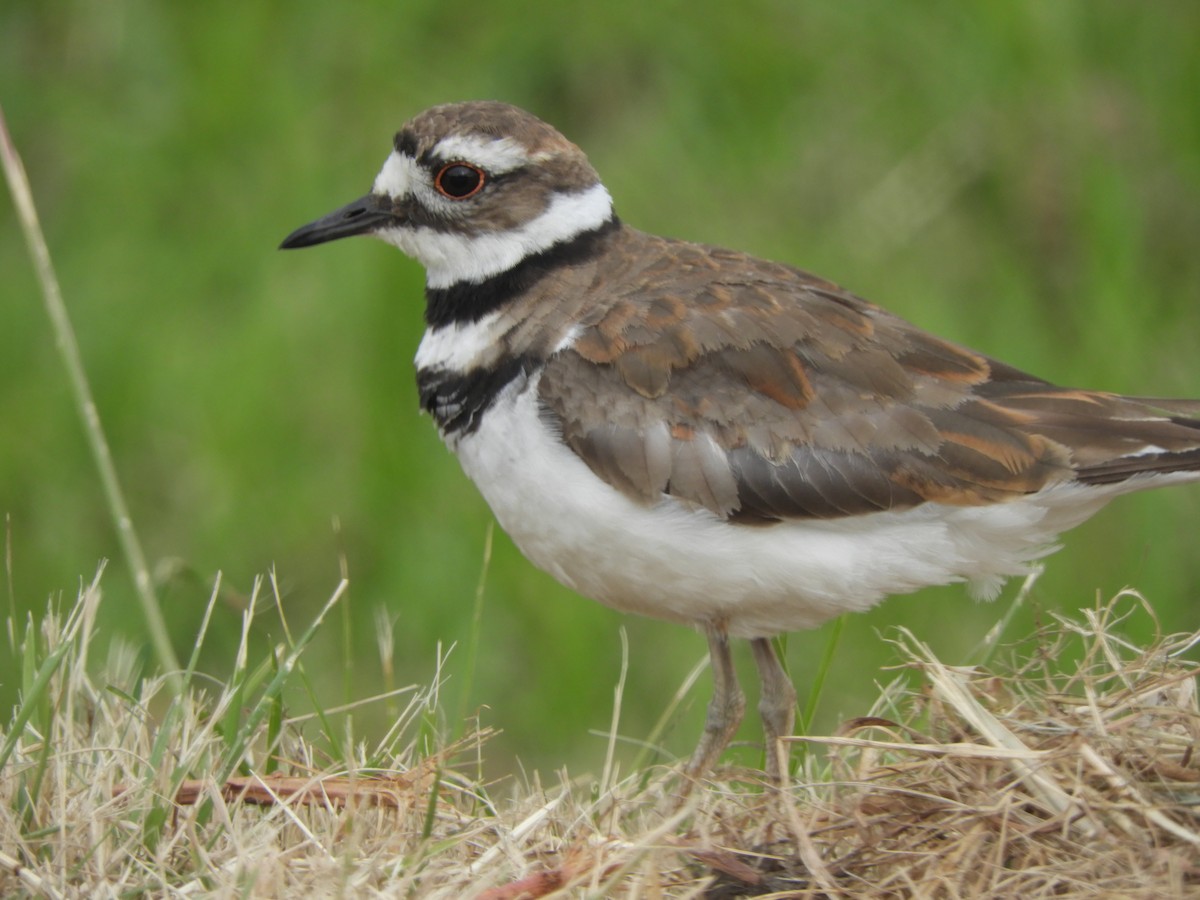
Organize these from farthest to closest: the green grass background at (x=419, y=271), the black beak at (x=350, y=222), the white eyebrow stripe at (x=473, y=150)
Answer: the green grass background at (x=419, y=271)
the black beak at (x=350, y=222)
the white eyebrow stripe at (x=473, y=150)

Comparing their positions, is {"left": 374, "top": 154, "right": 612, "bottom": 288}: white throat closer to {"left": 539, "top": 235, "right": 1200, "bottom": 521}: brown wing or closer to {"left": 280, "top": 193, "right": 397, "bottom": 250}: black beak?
{"left": 280, "top": 193, "right": 397, "bottom": 250}: black beak

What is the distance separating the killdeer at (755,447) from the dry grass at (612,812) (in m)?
0.54

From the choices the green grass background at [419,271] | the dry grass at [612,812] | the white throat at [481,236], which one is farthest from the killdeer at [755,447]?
the green grass background at [419,271]

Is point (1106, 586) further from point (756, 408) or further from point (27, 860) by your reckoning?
point (27, 860)

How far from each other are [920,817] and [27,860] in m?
1.64

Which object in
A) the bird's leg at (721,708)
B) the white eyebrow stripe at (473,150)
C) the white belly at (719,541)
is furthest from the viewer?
the white eyebrow stripe at (473,150)

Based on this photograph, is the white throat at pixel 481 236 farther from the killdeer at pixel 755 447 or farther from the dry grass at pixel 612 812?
the dry grass at pixel 612 812

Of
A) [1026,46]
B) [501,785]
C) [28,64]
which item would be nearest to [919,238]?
[1026,46]

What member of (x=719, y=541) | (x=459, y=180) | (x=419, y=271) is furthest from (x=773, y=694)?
(x=419, y=271)

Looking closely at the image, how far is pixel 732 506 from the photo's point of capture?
13.7ft

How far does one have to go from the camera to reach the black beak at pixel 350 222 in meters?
4.82

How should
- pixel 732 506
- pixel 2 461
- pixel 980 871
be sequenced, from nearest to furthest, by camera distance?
pixel 980 871, pixel 732 506, pixel 2 461

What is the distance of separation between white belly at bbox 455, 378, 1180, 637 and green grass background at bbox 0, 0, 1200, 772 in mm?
2601

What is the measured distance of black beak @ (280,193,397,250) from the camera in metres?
4.82
